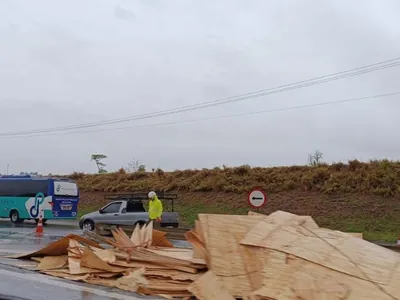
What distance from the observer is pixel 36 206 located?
1289 inches

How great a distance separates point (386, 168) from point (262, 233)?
27.8 metres

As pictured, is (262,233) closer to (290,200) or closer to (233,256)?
(233,256)

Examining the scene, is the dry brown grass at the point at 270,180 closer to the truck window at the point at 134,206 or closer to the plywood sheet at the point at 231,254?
the truck window at the point at 134,206

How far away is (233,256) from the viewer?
7.69 m

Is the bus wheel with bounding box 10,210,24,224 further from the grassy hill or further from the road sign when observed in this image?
the road sign

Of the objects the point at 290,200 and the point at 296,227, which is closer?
the point at 296,227

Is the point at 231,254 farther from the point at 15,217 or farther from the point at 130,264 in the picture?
the point at 15,217

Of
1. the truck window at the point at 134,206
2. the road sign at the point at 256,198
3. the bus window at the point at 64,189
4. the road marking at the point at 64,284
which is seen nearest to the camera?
the road marking at the point at 64,284

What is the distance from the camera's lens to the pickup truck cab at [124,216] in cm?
2486

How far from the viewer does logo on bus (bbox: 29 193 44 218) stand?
32.3 meters

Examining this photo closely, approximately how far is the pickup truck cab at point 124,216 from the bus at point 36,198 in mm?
7109

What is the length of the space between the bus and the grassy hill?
7110 millimetres

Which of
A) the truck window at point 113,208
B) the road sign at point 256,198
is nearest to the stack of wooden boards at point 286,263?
the road sign at point 256,198

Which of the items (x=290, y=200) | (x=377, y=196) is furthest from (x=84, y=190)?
(x=377, y=196)
